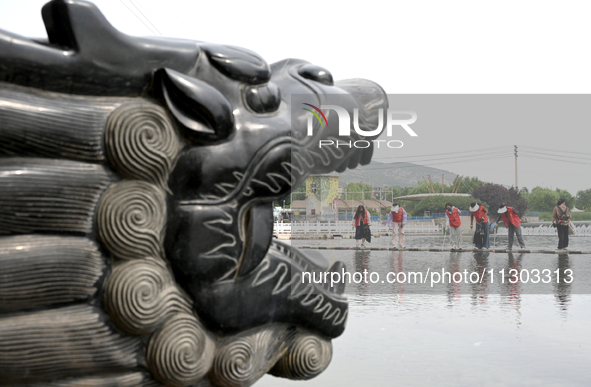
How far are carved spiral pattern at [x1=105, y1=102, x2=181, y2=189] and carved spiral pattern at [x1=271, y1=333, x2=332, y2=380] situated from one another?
658mm

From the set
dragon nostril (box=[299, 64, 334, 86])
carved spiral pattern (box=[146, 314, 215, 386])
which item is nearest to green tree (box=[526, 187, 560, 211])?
dragon nostril (box=[299, 64, 334, 86])

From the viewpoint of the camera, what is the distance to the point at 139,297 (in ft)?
4.85

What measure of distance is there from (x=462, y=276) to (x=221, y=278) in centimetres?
727

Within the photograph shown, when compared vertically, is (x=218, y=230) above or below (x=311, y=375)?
above

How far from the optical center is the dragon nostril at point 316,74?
189 cm

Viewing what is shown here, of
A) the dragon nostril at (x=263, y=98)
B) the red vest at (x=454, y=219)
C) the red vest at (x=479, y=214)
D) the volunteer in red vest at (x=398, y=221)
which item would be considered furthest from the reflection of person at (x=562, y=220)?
the dragon nostril at (x=263, y=98)

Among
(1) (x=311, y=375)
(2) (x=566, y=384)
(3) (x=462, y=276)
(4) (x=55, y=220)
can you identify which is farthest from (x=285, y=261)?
(3) (x=462, y=276)

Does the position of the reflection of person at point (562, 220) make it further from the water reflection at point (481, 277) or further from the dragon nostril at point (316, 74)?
the dragon nostril at point (316, 74)

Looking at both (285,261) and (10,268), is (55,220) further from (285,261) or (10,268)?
(285,261)

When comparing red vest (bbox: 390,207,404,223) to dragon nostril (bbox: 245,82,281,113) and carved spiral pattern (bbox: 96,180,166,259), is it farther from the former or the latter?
carved spiral pattern (bbox: 96,180,166,259)

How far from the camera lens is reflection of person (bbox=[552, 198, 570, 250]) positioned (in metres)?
12.0

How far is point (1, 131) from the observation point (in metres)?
1.37

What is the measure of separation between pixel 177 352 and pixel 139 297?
0.18 metres

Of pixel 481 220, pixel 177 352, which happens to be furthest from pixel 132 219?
pixel 481 220
